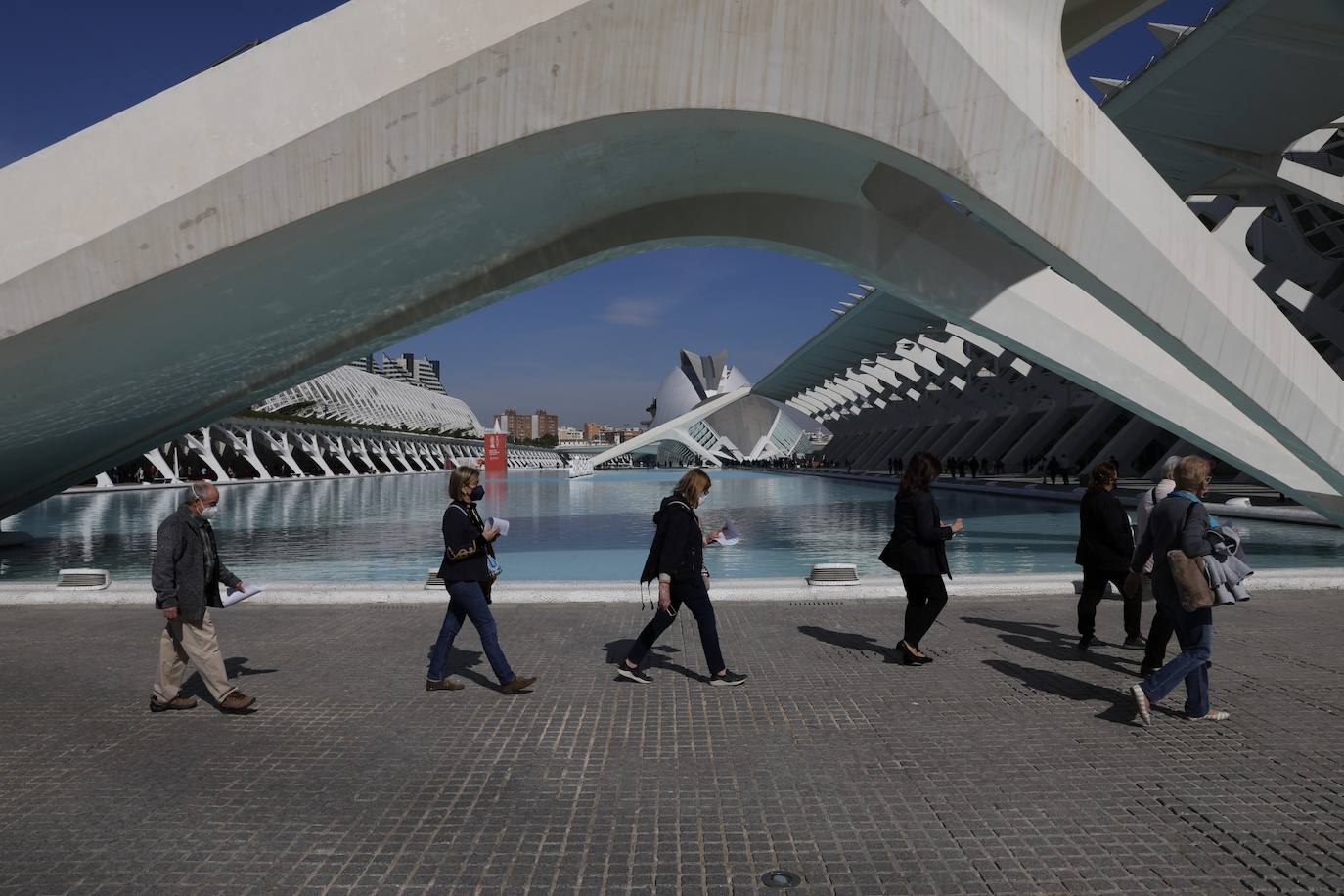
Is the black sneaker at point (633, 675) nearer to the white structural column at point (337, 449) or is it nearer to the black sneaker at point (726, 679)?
the black sneaker at point (726, 679)

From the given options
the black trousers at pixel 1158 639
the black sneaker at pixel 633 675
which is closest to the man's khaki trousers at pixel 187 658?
the black sneaker at pixel 633 675

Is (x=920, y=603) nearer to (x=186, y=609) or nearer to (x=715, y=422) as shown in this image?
(x=186, y=609)

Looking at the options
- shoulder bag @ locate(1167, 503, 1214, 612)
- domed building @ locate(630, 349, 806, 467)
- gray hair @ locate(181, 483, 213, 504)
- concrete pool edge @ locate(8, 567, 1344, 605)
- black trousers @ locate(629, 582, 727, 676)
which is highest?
domed building @ locate(630, 349, 806, 467)

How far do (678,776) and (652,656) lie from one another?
2.08 meters

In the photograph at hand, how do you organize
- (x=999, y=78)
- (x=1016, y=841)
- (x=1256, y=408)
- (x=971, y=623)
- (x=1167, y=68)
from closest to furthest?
(x=1016, y=841) < (x=971, y=623) < (x=999, y=78) < (x=1256, y=408) < (x=1167, y=68)

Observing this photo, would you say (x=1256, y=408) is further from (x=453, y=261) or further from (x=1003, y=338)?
(x=453, y=261)

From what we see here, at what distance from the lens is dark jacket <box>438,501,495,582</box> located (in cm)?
468

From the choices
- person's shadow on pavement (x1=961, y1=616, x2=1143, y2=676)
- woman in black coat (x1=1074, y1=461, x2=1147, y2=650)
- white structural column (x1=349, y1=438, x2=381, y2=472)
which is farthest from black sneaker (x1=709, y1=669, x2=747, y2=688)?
white structural column (x1=349, y1=438, x2=381, y2=472)

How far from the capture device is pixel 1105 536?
227 inches

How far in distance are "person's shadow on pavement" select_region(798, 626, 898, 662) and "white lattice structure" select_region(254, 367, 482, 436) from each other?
1550 inches

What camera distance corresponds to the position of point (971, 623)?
6.50 m

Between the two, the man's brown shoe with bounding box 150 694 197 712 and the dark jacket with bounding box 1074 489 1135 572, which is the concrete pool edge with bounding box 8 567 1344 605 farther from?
the man's brown shoe with bounding box 150 694 197 712

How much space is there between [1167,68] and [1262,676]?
45.2ft

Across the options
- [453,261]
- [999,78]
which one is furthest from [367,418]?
[999,78]
